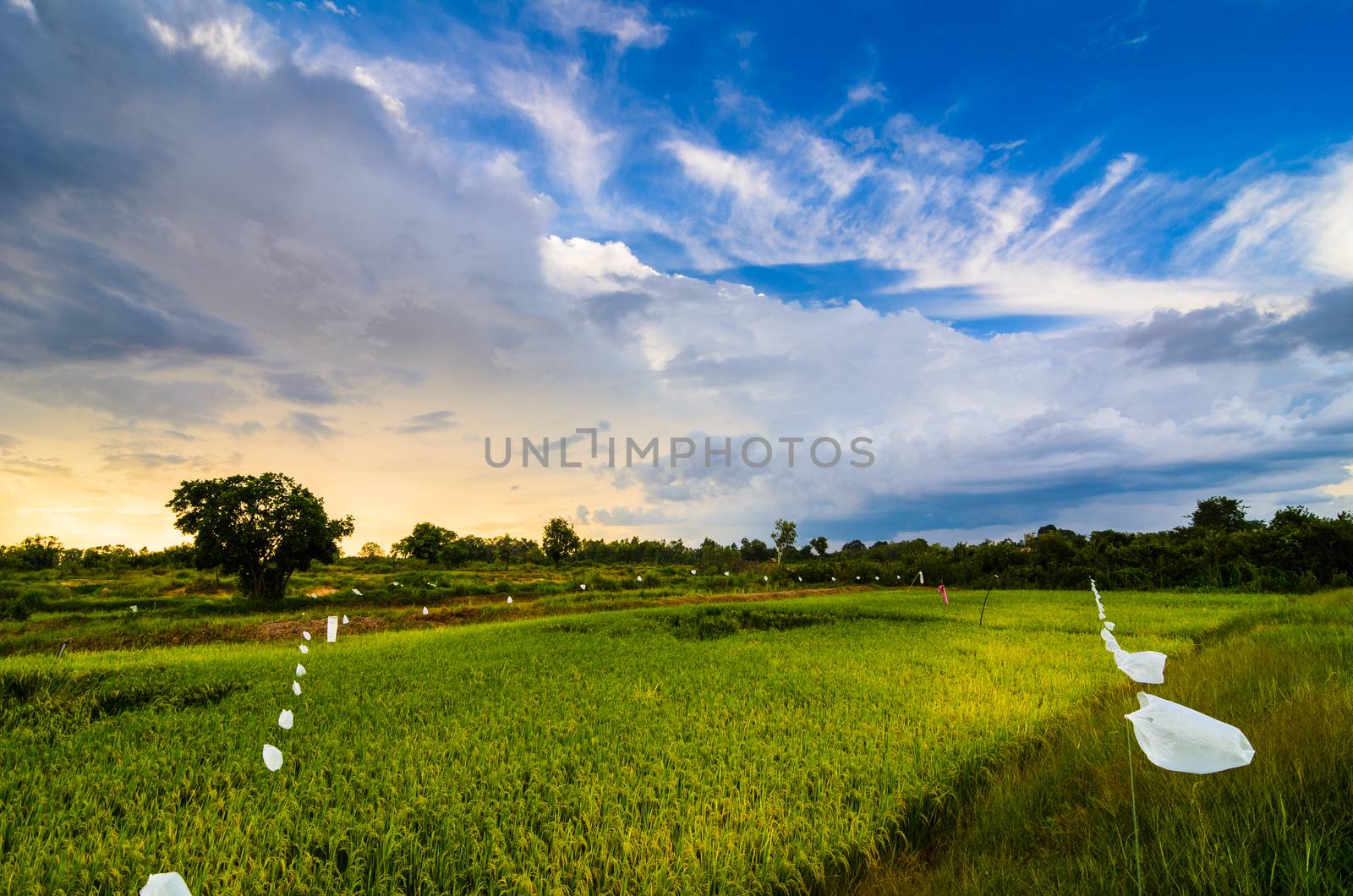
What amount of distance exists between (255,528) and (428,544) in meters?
29.5

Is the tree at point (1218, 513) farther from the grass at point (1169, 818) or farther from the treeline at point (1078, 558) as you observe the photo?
the grass at point (1169, 818)

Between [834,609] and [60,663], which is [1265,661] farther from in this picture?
[60,663]

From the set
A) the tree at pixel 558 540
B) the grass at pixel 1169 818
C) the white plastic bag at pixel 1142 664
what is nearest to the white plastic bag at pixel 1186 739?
the white plastic bag at pixel 1142 664

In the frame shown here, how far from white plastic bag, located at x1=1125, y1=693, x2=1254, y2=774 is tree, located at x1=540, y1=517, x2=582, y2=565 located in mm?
65224

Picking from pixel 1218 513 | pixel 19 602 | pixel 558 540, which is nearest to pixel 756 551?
pixel 558 540

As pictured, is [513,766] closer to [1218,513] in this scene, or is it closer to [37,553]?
[1218,513]

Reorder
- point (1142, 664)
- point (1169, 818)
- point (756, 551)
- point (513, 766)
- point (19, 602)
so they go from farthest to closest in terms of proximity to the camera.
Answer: point (756, 551) → point (19, 602) → point (513, 766) → point (1169, 818) → point (1142, 664)

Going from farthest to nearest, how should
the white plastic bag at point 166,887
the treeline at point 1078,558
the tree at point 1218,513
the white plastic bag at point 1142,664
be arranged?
the tree at point 1218,513, the treeline at point 1078,558, the white plastic bag at point 1142,664, the white plastic bag at point 166,887

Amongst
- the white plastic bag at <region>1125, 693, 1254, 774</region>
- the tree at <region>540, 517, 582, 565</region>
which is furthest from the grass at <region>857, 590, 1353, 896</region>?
the tree at <region>540, 517, 582, 565</region>

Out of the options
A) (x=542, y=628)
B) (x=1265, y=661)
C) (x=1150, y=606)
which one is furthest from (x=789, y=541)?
(x=1265, y=661)

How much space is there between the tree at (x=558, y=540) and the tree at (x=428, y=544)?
13.0 metres

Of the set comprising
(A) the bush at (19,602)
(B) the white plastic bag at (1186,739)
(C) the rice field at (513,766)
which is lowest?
(A) the bush at (19,602)

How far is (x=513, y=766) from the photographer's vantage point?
4355 mm

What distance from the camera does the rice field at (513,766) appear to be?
3.18 meters
